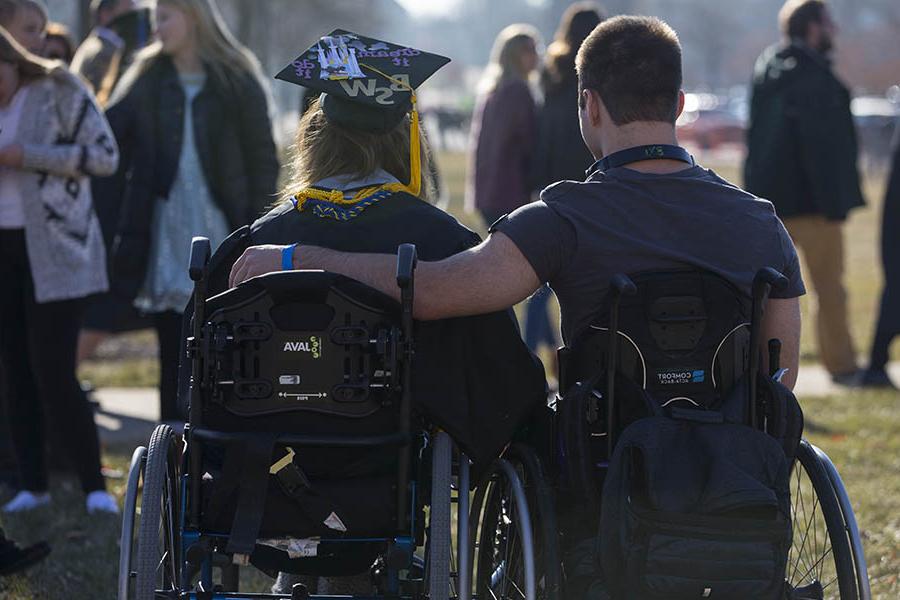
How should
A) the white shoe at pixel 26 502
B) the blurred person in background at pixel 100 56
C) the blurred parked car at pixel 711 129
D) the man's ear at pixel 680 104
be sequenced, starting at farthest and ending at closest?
the blurred parked car at pixel 711 129 < the blurred person in background at pixel 100 56 < the white shoe at pixel 26 502 < the man's ear at pixel 680 104

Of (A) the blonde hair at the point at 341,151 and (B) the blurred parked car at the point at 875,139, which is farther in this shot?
(B) the blurred parked car at the point at 875,139

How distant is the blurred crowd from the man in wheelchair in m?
0.86

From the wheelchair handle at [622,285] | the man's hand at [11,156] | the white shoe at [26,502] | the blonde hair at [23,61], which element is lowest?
the white shoe at [26,502]

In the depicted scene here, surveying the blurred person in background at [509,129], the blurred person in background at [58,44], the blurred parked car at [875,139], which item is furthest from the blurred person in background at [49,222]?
the blurred parked car at [875,139]

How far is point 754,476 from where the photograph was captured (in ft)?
10.6

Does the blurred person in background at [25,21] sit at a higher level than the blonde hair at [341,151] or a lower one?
higher

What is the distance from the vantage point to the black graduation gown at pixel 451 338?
3625mm

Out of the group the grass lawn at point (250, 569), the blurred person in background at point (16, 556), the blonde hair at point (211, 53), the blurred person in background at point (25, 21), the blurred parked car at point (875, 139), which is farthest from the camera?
the blurred parked car at point (875, 139)

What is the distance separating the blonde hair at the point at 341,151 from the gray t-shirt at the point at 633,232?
455 mm

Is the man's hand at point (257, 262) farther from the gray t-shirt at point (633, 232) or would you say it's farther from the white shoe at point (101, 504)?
the white shoe at point (101, 504)

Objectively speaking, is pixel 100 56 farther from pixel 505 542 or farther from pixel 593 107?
pixel 505 542

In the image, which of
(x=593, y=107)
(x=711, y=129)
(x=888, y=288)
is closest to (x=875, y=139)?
(x=711, y=129)

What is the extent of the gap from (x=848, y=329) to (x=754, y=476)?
6199mm

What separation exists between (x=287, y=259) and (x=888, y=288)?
600 centimetres
